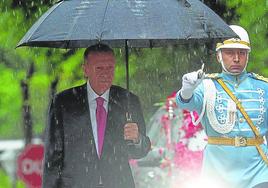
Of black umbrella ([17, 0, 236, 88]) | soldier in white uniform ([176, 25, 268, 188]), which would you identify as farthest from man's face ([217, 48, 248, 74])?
black umbrella ([17, 0, 236, 88])

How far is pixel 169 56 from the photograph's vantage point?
11594 mm

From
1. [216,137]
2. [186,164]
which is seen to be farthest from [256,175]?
[186,164]

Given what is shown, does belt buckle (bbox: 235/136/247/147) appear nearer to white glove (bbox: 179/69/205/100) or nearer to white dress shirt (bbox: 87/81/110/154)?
white glove (bbox: 179/69/205/100)

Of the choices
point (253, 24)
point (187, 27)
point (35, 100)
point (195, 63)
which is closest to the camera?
point (187, 27)

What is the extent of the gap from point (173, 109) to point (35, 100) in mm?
3891

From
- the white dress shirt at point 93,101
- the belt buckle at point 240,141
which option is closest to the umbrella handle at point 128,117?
the white dress shirt at point 93,101

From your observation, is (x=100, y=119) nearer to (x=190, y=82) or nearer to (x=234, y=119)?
(x=190, y=82)

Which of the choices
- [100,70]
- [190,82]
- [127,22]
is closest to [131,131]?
[100,70]

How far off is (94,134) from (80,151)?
0.15 meters

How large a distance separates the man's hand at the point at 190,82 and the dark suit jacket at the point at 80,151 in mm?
675

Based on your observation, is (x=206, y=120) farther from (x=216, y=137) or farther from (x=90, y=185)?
(x=90, y=185)

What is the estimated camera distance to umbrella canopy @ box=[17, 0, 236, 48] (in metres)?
5.11

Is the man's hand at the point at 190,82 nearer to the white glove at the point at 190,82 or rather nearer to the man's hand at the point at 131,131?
the white glove at the point at 190,82

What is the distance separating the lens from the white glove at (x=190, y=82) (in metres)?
5.91
